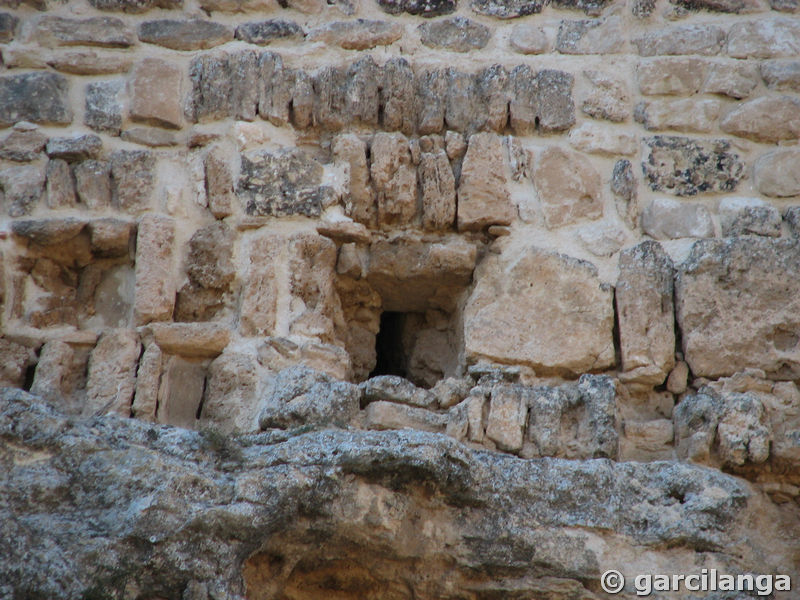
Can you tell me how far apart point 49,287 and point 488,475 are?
160cm

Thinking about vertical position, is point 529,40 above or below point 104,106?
above

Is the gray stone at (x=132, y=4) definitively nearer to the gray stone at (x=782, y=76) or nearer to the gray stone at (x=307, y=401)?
the gray stone at (x=307, y=401)

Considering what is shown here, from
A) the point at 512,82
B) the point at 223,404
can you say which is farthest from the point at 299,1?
the point at 223,404

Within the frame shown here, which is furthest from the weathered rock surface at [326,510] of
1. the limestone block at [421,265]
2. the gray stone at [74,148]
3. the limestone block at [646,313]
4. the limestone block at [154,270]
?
the gray stone at [74,148]

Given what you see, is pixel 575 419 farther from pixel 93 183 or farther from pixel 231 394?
pixel 93 183

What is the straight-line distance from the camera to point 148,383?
135 inches

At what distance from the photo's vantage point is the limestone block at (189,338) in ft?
11.6

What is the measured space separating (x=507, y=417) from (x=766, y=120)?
157cm

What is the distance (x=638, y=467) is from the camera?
3.26 metres

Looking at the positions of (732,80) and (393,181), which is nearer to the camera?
(393,181)

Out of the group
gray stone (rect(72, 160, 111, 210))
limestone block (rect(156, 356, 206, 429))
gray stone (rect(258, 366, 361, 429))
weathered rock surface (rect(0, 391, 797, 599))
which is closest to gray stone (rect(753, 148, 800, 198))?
weathered rock surface (rect(0, 391, 797, 599))

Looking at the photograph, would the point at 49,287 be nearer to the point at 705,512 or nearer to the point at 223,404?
the point at 223,404

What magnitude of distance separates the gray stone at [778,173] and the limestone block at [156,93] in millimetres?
2050

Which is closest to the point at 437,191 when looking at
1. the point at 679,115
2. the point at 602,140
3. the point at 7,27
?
the point at 602,140
